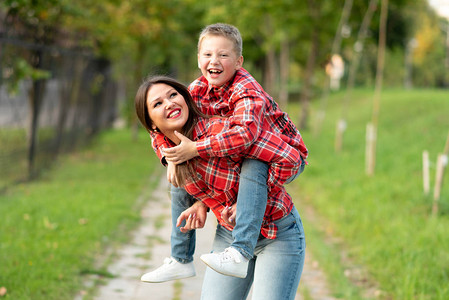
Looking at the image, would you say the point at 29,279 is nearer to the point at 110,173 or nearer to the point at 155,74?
the point at 155,74

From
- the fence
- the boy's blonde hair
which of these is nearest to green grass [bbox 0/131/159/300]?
the fence

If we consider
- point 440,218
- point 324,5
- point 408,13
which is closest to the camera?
point 440,218

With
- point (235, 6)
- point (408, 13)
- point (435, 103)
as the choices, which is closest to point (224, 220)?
point (435, 103)

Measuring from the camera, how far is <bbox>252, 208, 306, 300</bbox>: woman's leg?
251 cm

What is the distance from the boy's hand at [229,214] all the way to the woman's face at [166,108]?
1.32 feet

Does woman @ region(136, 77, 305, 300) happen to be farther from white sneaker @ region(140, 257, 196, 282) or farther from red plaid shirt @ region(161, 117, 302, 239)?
white sneaker @ region(140, 257, 196, 282)

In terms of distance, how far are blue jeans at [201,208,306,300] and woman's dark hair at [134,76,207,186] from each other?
39 cm

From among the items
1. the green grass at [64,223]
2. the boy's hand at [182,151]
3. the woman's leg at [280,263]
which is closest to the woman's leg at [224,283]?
the woman's leg at [280,263]

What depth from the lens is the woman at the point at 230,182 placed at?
96.0 inches

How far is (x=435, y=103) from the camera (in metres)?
18.1

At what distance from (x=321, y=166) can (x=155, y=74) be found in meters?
8.72

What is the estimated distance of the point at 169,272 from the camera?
2.75 meters

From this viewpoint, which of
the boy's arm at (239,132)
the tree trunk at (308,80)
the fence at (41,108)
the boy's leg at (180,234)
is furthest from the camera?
the tree trunk at (308,80)

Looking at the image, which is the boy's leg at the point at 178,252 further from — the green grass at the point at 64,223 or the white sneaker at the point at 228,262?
the green grass at the point at 64,223
